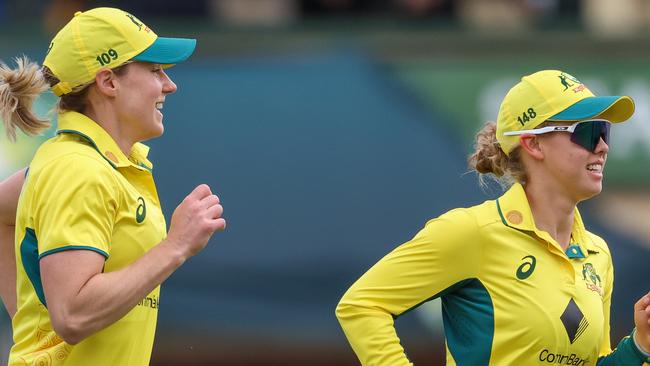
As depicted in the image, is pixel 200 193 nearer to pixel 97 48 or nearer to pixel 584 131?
pixel 97 48

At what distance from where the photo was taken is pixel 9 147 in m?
7.78

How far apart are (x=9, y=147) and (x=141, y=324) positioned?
4.32 m

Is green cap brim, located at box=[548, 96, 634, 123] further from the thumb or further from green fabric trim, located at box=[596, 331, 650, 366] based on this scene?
the thumb

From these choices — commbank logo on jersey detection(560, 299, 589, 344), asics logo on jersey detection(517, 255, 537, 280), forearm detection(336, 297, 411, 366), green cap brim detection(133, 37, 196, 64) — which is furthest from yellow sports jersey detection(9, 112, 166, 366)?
commbank logo on jersey detection(560, 299, 589, 344)

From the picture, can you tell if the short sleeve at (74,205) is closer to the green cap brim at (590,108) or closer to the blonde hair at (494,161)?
the blonde hair at (494,161)

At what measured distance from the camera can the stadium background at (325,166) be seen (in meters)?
8.14

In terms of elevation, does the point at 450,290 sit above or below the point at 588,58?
below

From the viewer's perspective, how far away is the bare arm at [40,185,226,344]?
3375mm

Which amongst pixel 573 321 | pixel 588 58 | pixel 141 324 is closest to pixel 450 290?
pixel 573 321

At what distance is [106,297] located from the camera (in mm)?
3379

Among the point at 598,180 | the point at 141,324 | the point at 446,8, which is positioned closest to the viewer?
the point at 141,324

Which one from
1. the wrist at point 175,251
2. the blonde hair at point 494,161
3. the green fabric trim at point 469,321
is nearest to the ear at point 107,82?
the wrist at point 175,251

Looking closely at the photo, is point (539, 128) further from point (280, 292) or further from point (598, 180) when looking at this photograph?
point (280, 292)

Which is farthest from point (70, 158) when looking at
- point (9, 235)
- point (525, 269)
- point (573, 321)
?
point (573, 321)
